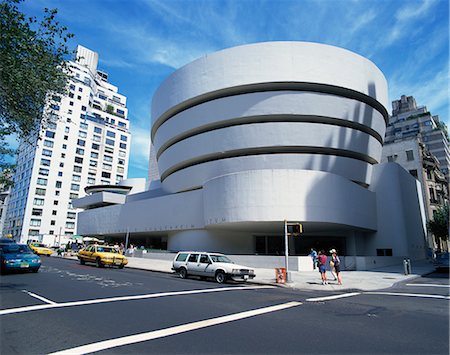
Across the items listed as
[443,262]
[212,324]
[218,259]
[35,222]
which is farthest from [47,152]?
[212,324]

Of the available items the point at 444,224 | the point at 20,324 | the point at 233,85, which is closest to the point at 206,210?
the point at 233,85

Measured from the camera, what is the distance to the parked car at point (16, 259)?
589 inches

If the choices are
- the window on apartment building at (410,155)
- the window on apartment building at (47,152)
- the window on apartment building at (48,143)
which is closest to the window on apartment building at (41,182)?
the window on apartment building at (47,152)

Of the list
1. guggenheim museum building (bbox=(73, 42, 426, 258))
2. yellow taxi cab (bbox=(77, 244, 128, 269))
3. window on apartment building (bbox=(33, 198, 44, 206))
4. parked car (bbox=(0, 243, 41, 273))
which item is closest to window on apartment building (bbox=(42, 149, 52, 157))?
window on apartment building (bbox=(33, 198, 44, 206))

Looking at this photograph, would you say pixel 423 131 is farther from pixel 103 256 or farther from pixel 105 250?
pixel 103 256

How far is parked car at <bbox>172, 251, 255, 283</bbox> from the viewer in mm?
14961

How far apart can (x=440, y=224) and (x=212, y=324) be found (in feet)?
181

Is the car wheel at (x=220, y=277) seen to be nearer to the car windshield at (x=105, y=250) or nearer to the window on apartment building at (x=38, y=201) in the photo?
the car windshield at (x=105, y=250)

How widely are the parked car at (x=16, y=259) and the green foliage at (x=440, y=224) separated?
5589cm

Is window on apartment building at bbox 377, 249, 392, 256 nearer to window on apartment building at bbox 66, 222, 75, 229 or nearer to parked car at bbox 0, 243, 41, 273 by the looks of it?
parked car at bbox 0, 243, 41, 273

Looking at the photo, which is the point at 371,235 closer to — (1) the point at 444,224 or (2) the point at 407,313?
(1) the point at 444,224

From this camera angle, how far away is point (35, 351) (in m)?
4.71

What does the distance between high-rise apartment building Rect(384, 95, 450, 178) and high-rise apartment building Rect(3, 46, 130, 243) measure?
7908 centimetres

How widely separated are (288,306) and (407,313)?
10.5ft
